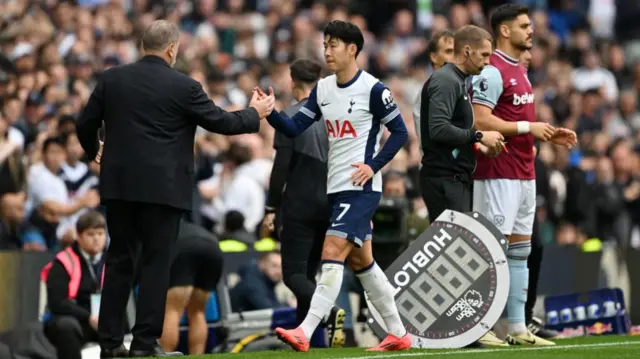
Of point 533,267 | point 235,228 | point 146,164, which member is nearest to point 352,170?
point 146,164

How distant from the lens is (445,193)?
11.7 m

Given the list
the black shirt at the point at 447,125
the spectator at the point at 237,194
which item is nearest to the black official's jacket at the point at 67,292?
the black shirt at the point at 447,125

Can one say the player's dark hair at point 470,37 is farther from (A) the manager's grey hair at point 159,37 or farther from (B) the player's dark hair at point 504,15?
(A) the manager's grey hair at point 159,37

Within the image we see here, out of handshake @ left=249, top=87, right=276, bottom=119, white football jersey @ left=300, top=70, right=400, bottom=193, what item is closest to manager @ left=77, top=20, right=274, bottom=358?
handshake @ left=249, top=87, right=276, bottom=119

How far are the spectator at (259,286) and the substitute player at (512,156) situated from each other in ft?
9.87

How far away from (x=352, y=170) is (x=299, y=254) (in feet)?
6.15

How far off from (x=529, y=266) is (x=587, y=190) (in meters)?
7.25

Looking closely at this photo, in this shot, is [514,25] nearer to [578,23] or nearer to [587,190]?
[587,190]

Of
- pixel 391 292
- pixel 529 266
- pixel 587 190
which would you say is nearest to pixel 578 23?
pixel 587 190

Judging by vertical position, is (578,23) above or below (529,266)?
above

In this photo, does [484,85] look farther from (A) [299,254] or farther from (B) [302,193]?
(A) [299,254]

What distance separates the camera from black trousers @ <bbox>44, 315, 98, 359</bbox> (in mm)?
11922

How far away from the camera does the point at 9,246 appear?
47.9 ft

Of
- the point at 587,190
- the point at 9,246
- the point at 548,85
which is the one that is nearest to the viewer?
the point at 9,246
